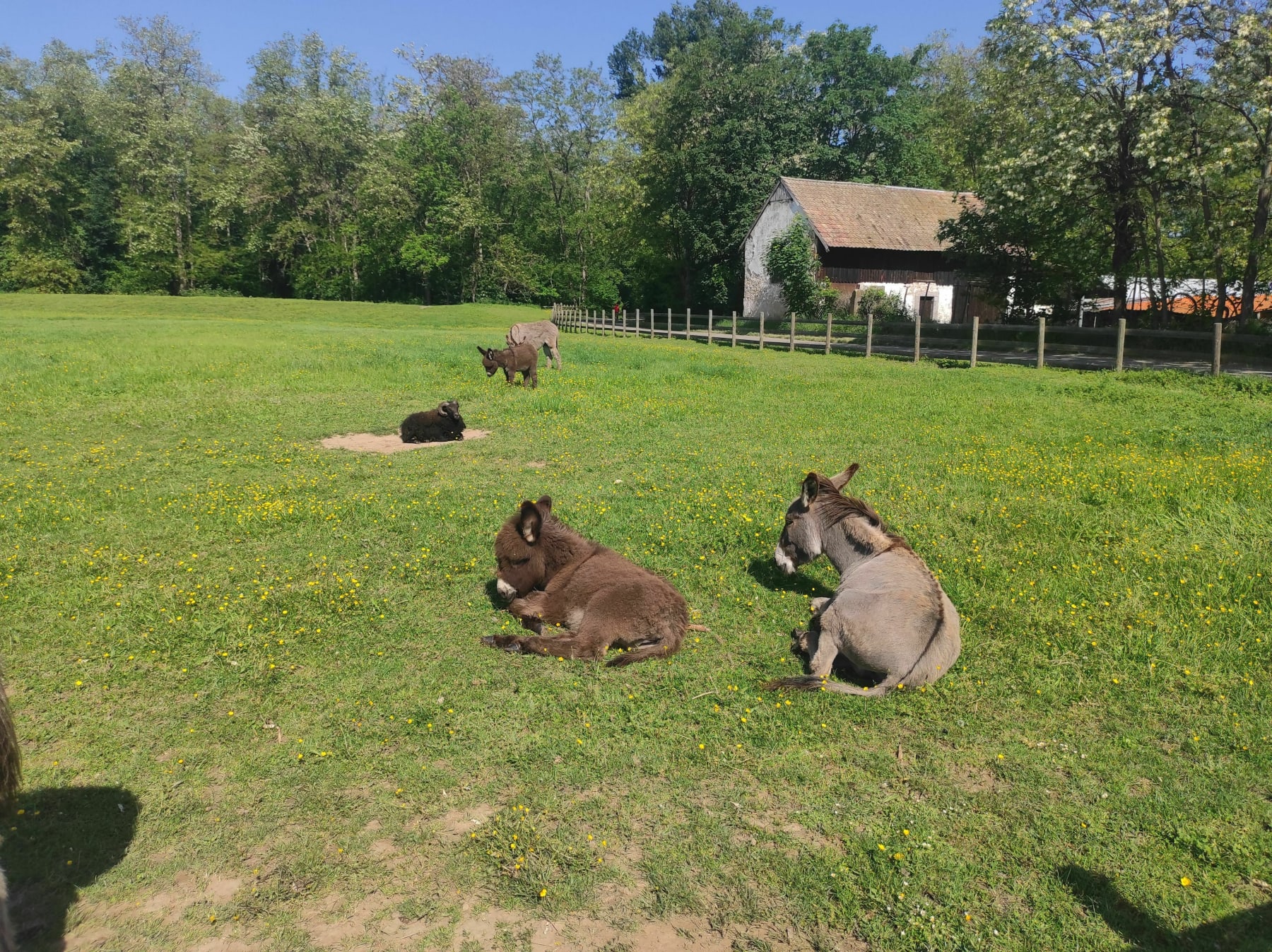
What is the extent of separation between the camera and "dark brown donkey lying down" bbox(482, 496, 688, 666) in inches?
225

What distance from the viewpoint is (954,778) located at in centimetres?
446

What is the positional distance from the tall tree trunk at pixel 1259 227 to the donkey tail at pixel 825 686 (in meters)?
25.6

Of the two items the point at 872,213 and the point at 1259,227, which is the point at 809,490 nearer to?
the point at 1259,227

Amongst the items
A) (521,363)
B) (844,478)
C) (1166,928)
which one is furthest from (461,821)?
(521,363)

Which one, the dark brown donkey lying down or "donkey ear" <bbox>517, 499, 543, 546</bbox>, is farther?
"donkey ear" <bbox>517, 499, 543, 546</bbox>

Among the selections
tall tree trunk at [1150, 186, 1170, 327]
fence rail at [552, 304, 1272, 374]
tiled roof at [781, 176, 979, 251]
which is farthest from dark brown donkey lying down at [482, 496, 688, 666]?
tiled roof at [781, 176, 979, 251]

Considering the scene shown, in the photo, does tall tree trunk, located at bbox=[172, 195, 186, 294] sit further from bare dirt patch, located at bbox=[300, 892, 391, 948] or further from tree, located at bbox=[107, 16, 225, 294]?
bare dirt patch, located at bbox=[300, 892, 391, 948]

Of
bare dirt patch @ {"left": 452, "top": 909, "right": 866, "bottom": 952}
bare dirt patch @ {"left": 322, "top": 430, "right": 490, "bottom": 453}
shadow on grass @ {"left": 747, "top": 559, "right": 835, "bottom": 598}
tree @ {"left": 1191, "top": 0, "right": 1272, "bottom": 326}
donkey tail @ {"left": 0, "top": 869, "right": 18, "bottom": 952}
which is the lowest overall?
bare dirt patch @ {"left": 452, "top": 909, "right": 866, "bottom": 952}

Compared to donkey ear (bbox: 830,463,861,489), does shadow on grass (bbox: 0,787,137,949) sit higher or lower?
lower

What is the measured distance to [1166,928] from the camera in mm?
3439

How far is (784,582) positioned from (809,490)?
115 centimetres

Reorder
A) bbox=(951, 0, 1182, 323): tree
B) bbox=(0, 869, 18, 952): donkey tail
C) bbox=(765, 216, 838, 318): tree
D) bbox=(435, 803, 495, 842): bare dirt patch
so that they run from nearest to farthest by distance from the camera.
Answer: bbox=(0, 869, 18, 952): donkey tail → bbox=(435, 803, 495, 842): bare dirt patch → bbox=(951, 0, 1182, 323): tree → bbox=(765, 216, 838, 318): tree

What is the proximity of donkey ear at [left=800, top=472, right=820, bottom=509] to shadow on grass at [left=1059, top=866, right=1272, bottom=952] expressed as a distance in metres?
3.31

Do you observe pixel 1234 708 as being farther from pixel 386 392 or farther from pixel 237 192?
pixel 237 192
